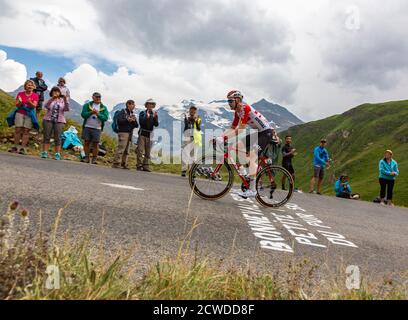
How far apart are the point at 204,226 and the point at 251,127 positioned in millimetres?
3972

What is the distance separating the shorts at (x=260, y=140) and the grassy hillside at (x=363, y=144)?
270 feet

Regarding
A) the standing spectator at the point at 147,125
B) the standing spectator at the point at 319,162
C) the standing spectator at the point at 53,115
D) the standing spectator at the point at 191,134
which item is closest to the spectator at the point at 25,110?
the standing spectator at the point at 53,115

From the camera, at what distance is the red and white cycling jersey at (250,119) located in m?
9.04

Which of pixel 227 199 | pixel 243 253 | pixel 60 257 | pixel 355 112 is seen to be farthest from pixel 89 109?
pixel 355 112

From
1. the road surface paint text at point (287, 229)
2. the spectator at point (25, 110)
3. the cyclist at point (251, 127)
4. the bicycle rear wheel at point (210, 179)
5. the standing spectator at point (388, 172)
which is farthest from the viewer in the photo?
the standing spectator at point (388, 172)

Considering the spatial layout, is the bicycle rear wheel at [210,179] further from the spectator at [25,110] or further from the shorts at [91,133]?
the spectator at [25,110]

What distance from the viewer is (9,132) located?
18688 mm

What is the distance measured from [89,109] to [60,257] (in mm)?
12962

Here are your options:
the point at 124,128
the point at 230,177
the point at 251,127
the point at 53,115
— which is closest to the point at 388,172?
the point at 251,127

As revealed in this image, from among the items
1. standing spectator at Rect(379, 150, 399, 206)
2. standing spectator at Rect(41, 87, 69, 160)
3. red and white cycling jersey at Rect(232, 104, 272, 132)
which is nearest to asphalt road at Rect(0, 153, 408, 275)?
red and white cycling jersey at Rect(232, 104, 272, 132)

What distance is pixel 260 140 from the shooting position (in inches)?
371

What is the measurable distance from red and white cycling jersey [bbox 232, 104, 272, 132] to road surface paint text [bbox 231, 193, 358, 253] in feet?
6.60

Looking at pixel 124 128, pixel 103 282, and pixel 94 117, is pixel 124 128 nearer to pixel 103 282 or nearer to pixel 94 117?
pixel 94 117
